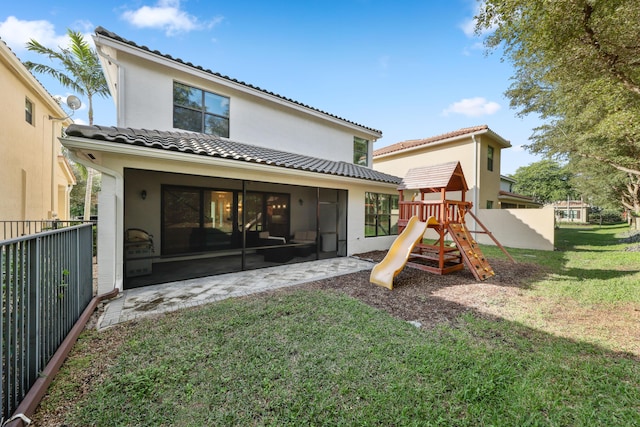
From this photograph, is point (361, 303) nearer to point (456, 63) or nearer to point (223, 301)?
point (223, 301)

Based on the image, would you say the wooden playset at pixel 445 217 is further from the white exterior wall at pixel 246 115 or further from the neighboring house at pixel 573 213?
the neighboring house at pixel 573 213

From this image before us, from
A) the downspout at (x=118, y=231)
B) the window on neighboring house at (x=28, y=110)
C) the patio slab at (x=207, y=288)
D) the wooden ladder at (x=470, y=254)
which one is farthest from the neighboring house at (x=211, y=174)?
the window on neighboring house at (x=28, y=110)

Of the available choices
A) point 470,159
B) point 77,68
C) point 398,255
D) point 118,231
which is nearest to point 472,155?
point 470,159

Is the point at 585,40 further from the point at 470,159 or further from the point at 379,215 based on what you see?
the point at 470,159

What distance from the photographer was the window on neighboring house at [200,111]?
24.7 ft

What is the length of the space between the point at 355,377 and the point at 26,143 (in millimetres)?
14663

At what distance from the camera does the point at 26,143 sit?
32.4 ft

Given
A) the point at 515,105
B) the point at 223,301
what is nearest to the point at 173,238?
the point at 223,301

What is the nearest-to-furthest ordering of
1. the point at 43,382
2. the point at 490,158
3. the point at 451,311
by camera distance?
the point at 43,382
the point at 451,311
the point at 490,158

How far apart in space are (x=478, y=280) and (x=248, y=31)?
36.0 feet

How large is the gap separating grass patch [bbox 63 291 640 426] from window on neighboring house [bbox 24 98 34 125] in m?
12.2

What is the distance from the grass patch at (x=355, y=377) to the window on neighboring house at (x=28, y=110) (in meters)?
12.2

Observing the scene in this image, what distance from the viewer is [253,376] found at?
261cm

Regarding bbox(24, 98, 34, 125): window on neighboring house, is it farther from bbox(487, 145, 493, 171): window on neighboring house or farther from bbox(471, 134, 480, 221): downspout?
bbox(487, 145, 493, 171): window on neighboring house
